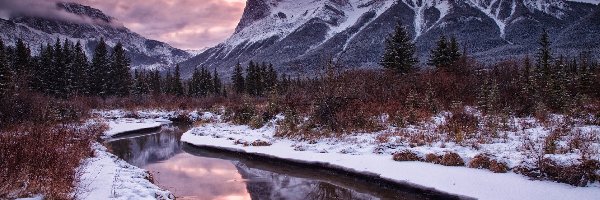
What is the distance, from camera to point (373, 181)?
1168 centimetres

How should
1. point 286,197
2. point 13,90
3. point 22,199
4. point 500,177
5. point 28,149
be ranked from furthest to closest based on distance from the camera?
point 13,90 < point 286,197 < point 500,177 < point 28,149 < point 22,199

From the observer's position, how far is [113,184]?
355 inches

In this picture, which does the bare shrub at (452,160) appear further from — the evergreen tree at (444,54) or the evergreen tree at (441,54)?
the evergreen tree at (441,54)

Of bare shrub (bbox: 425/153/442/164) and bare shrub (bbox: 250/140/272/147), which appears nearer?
bare shrub (bbox: 425/153/442/164)

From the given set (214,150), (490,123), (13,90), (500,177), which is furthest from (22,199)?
(13,90)

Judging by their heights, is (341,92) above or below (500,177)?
above

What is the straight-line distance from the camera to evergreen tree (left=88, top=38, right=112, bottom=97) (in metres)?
60.5

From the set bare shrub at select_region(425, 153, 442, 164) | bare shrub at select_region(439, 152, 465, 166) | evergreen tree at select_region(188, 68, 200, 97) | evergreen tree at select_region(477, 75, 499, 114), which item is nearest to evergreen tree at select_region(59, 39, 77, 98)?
evergreen tree at select_region(188, 68, 200, 97)

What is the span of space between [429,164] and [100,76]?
194 feet

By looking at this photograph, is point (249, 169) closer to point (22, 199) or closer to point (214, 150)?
point (214, 150)

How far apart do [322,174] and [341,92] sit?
281 inches

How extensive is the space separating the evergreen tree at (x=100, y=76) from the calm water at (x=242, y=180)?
4678 cm

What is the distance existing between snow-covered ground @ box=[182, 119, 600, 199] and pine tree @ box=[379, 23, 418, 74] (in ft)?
57.6

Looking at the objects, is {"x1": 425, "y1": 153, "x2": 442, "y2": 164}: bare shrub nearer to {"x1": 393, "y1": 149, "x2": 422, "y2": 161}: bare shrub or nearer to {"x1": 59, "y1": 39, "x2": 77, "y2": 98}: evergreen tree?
{"x1": 393, "y1": 149, "x2": 422, "y2": 161}: bare shrub
